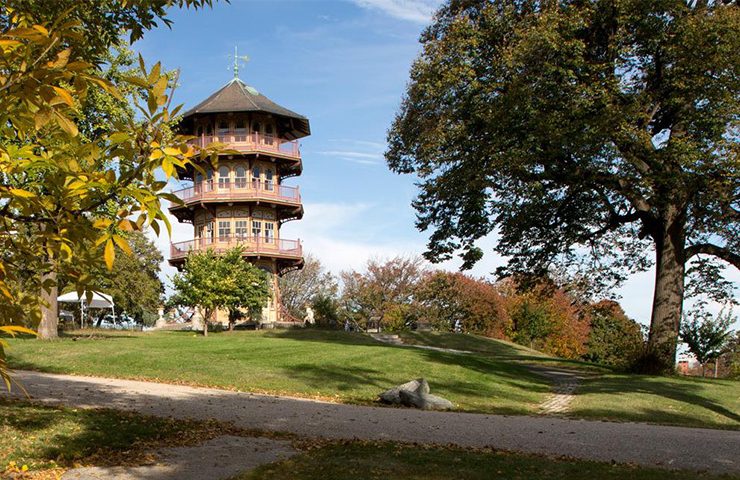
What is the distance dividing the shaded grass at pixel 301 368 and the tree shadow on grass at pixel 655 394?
145cm

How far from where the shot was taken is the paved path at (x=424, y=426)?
886 centimetres

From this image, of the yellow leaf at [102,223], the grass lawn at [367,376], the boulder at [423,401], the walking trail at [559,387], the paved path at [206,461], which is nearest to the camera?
the yellow leaf at [102,223]

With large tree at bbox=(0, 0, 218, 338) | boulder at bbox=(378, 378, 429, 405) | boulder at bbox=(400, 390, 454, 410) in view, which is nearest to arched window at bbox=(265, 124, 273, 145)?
boulder at bbox=(378, 378, 429, 405)

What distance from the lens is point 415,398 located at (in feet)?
43.5

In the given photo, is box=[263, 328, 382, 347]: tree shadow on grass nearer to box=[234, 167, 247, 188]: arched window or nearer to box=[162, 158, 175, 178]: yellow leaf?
box=[234, 167, 247, 188]: arched window

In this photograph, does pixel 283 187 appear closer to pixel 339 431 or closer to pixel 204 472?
pixel 339 431

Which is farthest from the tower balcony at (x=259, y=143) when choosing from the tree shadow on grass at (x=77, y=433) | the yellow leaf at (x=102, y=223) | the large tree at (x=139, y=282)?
the yellow leaf at (x=102, y=223)

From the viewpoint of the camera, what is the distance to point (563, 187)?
21438 mm

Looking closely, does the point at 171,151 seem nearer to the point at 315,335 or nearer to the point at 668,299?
the point at 668,299

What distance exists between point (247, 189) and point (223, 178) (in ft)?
6.29

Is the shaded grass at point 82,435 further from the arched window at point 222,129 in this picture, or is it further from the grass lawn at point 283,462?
the arched window at point 222,129

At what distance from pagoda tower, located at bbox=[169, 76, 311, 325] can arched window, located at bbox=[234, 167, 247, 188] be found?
7 cm

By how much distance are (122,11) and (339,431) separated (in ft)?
20.5

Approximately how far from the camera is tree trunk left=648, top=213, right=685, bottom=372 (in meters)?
21.1
